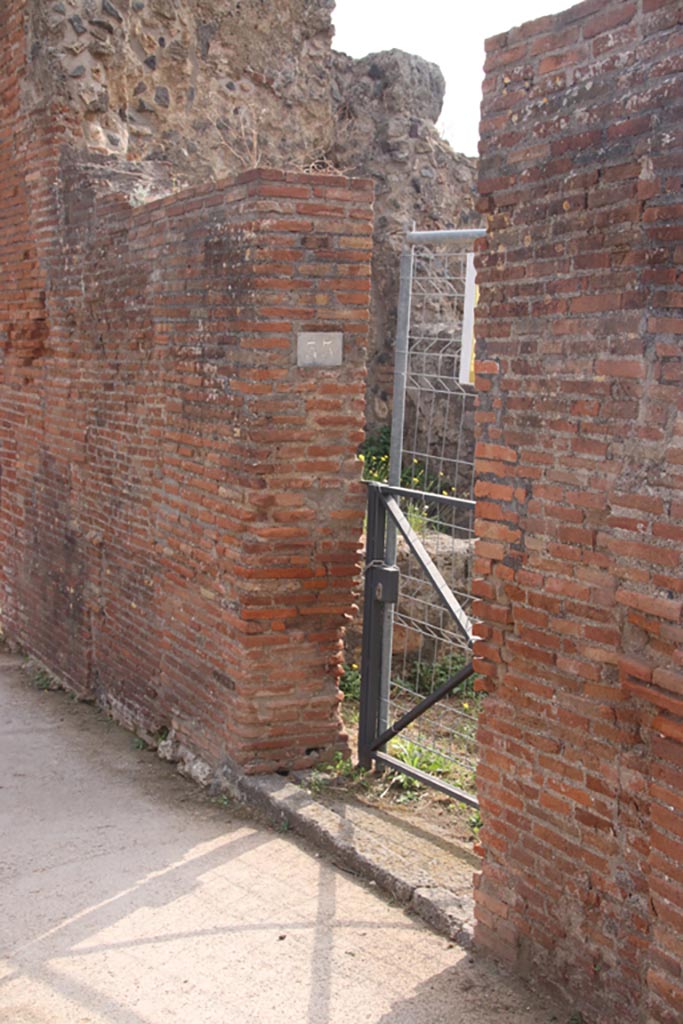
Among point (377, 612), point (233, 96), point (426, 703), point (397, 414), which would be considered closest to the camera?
point (426, 703)

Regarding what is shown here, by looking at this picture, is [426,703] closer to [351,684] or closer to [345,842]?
[345,842]

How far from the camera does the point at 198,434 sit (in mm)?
5453

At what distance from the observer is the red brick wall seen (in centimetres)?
303

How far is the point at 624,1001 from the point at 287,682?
7.81 feet

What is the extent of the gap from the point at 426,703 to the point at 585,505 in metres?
2.04

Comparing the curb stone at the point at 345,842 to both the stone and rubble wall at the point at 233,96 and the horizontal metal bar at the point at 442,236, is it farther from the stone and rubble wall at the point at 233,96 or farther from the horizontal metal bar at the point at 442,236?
the stone and rubble wall at the point at 233,96

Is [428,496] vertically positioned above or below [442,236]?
below

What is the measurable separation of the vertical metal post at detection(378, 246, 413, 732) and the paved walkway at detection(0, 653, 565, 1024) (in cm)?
101

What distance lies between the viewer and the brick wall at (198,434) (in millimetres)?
4938

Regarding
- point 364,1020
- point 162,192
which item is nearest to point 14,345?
point 162,192

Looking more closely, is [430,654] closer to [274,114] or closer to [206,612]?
[206,612]

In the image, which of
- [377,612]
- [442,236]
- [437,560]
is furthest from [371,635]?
[437,560]

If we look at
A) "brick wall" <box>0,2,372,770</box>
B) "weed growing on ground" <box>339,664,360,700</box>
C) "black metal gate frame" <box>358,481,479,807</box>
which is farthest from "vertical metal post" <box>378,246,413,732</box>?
"weed growing on ground" <box>339,664,360,700</box>

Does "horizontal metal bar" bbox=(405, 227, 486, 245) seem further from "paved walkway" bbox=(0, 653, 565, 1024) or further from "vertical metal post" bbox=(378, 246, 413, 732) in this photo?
"paved walkway" bbox=(0, 653, 565, 1024)
